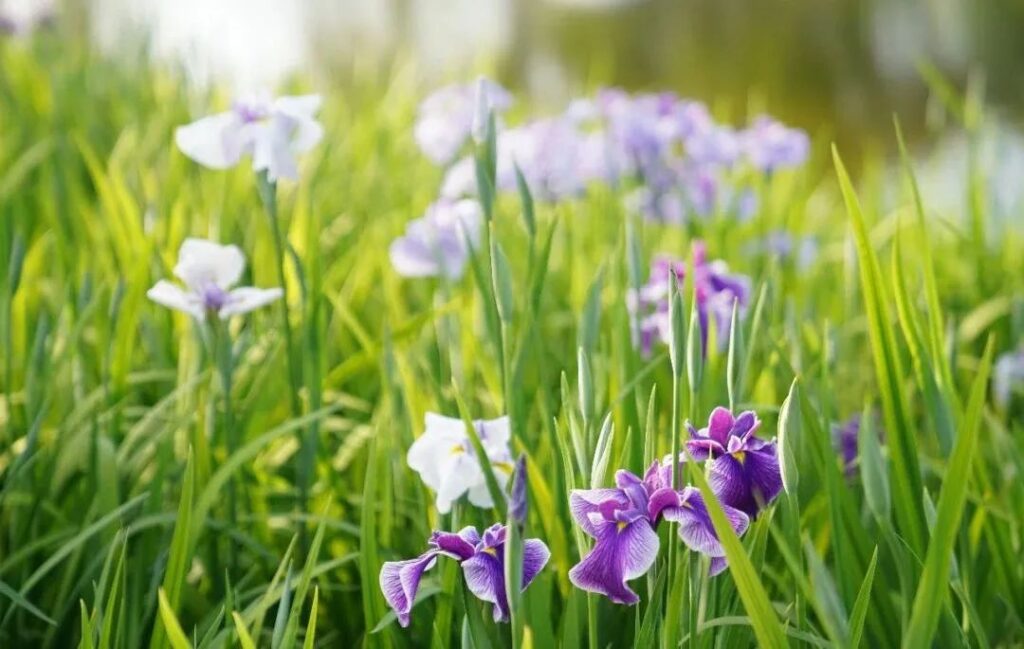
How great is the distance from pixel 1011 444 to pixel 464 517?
2.32 ft

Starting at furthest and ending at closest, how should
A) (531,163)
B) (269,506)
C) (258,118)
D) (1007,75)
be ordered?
(1007,75), (531,163), (269,506), (258,118)

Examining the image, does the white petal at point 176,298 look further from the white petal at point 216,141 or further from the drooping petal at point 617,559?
the drooping petal at point 617,559

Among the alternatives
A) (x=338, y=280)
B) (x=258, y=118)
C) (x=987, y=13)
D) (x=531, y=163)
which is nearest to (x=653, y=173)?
(x=531, y=163)

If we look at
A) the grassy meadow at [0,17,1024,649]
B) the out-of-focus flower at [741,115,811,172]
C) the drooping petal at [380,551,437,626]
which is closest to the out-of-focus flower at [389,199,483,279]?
the grassy meadow at [0,17,1024,649]

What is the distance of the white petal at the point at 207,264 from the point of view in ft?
4.22

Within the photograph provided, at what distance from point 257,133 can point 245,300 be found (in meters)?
0.22

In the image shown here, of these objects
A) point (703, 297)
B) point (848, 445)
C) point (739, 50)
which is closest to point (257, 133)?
point (703, 297)

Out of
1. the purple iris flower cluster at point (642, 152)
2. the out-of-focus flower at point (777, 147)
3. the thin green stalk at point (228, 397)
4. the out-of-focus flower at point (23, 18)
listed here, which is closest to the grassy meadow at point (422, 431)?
the thin green stalk at point (228, 397)

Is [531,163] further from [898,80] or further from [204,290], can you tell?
[898,80]

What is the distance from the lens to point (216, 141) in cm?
133

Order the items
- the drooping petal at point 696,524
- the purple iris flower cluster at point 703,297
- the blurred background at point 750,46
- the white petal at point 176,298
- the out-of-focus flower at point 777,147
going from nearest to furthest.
Result: 1. the drooping petal at point 696,524
2. the white petal at point 176,298
3. the purple iris flower cluster at point 703,297
4. the out-of-focus flower at point 777,147
5. the blurred background at point 750,46

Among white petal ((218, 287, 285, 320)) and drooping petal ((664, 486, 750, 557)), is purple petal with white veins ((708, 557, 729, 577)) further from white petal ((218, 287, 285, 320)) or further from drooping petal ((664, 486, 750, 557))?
white petal ((218, 287, 285, 320))

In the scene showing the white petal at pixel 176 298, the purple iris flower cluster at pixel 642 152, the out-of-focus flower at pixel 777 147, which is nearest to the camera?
the white petal at pixel 176 298

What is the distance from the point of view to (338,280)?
2125mm
